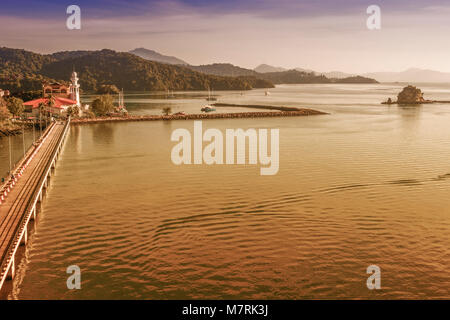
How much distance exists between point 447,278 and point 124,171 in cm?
2632

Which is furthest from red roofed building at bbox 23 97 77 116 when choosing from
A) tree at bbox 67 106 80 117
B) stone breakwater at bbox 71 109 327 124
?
stone breakwater at bbox 71 109 327 124

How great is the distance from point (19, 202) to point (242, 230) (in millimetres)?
12520

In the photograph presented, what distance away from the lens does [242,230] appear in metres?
21.2

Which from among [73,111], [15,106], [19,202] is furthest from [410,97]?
[19,202]

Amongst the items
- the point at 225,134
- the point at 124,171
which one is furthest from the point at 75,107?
the point at 124,171

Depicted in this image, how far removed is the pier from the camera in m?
15.9

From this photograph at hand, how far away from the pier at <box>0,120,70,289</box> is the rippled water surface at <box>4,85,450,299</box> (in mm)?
1006

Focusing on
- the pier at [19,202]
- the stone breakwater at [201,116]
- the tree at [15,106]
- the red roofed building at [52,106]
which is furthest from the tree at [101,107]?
the pier at [19,202]

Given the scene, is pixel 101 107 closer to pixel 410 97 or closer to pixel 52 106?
pixel 52 106

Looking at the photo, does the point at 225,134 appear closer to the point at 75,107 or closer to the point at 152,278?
the point at 75,107

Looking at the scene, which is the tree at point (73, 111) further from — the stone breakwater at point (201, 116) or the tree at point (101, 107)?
the stone breakwater at point (201, 116)

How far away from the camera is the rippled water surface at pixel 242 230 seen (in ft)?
51.8

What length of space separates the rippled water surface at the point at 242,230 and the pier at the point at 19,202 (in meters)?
1.01

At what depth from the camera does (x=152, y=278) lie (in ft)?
53.2
